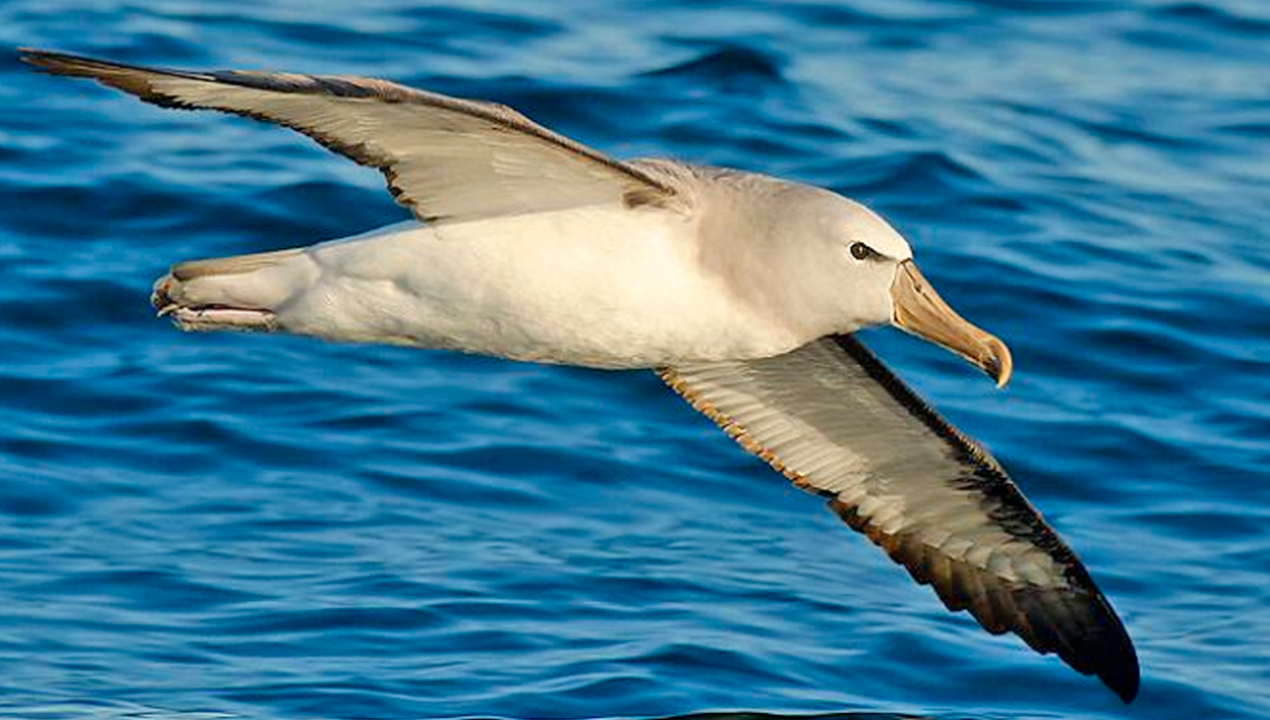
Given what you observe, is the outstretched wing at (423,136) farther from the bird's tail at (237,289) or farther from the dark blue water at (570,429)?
the dark blue water at (570,429)

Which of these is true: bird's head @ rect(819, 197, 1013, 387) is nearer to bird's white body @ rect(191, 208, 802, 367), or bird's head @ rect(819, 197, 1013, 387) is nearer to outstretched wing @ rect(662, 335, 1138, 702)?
bird's white body @ rect(191, 208, 802, 367)

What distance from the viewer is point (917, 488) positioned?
8.97m

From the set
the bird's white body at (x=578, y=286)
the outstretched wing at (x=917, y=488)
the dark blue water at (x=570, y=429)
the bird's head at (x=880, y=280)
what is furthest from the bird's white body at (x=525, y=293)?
the dark blue water at (x=570, y=429)

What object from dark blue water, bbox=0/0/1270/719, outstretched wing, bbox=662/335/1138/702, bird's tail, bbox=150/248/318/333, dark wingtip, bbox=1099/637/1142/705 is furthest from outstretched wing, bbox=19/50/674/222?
dark wingtip, bbox=1099/637/1142/705

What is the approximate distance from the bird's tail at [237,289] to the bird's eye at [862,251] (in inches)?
56.0

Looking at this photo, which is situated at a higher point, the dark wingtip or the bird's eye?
the bird's eye

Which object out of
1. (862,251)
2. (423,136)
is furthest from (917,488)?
(423,136)

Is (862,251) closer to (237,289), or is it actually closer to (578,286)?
(578,286)

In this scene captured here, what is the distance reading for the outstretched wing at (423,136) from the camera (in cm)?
673

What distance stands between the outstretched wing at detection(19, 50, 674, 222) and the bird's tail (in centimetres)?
37

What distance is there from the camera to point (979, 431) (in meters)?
10.9

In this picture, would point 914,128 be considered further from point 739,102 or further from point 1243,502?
point 1243,502

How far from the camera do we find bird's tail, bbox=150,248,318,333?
758 centimetres

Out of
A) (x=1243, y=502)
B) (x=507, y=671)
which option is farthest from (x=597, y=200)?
→ (x=1243, y=502)
